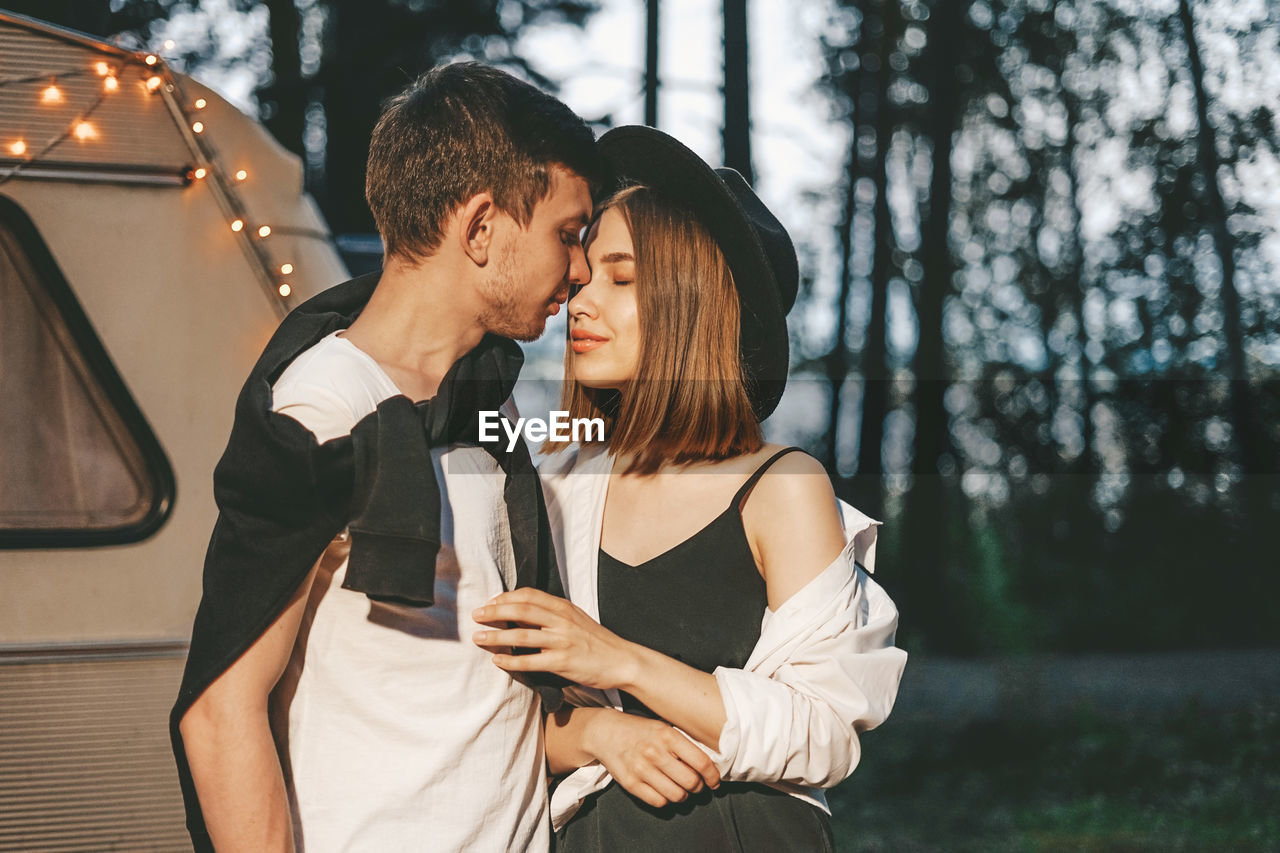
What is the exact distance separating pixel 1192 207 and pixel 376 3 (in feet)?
29.9

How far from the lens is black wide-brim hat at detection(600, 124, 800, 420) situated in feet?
7.72

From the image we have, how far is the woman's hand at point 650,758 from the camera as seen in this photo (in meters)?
2.01

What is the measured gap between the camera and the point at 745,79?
8812 mm

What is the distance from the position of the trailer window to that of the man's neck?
107 cm

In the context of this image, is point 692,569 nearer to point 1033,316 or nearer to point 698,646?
point 698,646

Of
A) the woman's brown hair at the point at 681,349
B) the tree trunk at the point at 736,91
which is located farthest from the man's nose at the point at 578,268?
the tree trunk at the point at 736,91

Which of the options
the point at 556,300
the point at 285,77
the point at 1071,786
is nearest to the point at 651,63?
the point at 285,77

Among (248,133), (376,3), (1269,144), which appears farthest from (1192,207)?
(248,133)

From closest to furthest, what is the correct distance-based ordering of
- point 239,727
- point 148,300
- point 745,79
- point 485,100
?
point 239,727, point 485,100, point 148,300, point 745,79

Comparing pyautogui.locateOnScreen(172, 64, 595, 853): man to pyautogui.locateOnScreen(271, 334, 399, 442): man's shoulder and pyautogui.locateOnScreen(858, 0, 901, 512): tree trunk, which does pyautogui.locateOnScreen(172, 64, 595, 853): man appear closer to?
pyautogui.locateOnScreen(271, 334, 399, 442): man's shoulder

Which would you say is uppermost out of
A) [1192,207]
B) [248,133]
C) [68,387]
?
[1192,207]

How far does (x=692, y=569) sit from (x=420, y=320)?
0.75 metres

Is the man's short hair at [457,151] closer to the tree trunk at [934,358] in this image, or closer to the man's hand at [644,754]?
the man's hand at [644,754]

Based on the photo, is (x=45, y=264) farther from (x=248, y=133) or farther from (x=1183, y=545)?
(x=1183, y=545)
